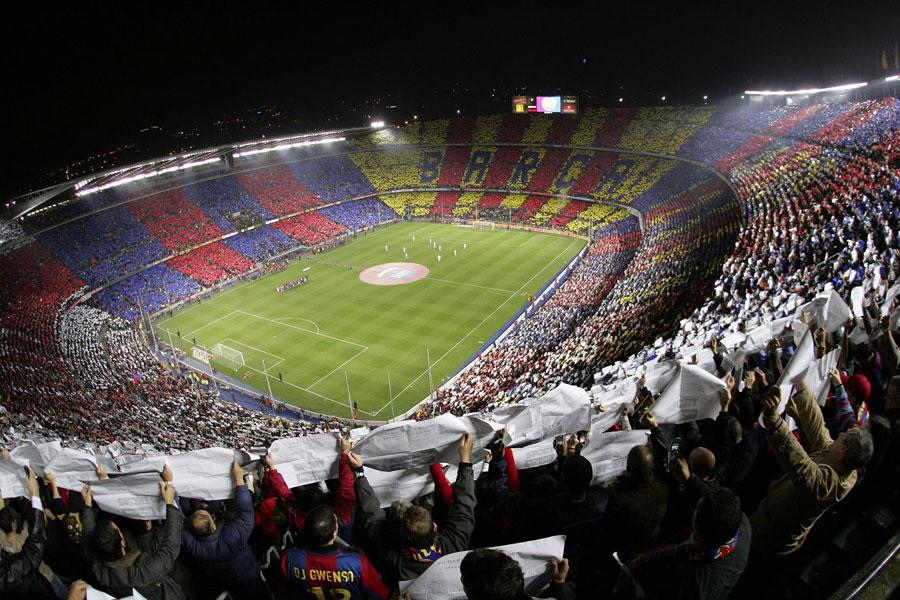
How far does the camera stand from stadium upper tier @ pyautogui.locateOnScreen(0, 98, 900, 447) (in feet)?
61.2

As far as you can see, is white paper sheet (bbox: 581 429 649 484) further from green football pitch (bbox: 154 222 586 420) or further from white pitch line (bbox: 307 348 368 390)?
white pitch line (bbox: 307 348 368 390)

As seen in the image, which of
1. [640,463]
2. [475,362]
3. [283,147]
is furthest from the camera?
[283,147]

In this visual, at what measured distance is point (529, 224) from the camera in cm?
5541

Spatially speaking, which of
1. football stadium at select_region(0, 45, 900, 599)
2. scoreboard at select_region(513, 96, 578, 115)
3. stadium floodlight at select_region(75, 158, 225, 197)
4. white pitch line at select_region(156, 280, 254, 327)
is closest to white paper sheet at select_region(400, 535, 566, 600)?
football stadium at select_region(0, 45, 900, 599)

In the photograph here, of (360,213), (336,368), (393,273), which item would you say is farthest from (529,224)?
(336,368)

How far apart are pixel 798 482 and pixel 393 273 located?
40.6 metres

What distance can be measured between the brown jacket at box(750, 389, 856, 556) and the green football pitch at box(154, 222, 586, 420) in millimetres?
21679

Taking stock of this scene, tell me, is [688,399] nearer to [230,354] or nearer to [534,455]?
[534,455]

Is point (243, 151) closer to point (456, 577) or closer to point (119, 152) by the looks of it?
point (119, 152)

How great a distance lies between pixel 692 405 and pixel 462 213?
5635cm

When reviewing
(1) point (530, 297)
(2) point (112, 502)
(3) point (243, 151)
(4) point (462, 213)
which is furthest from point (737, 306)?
(3) point (243, 151)

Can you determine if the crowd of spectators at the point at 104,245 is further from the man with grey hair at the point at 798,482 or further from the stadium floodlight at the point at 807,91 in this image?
the stadium floodlight at the point at 807,91

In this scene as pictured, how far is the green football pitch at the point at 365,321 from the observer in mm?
27578

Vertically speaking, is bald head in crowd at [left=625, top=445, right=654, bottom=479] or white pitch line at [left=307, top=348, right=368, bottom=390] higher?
bald head in crowd at [left=625, top=445, right=654, bottom=479]
